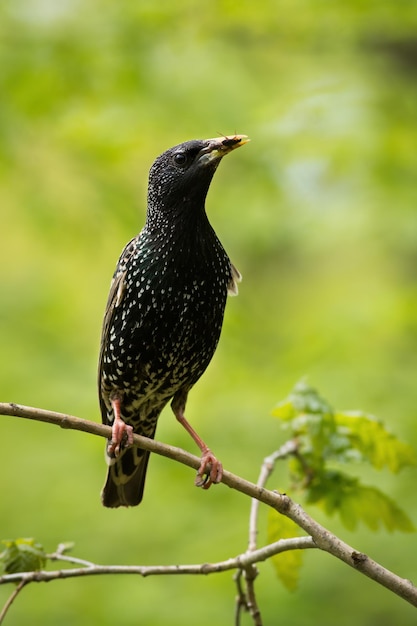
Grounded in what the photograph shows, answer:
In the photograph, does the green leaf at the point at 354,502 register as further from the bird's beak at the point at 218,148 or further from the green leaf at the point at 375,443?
the bird's beak at the point at 218,148

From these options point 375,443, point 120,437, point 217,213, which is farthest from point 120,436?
point 217,213

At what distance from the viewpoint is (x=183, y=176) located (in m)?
3.63

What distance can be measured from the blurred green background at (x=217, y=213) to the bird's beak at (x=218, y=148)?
8.56 ft

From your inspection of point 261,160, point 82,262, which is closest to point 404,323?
point 261,160

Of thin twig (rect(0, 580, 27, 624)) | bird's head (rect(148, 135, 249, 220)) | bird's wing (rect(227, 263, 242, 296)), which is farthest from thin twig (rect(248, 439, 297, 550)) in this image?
bird's head (rect(148, 135, 249, 220))

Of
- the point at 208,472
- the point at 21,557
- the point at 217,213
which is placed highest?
the point at 217,213

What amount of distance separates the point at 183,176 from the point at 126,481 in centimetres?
158

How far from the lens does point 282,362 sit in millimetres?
6672

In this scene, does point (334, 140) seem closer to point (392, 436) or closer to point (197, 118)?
point (197, 118)

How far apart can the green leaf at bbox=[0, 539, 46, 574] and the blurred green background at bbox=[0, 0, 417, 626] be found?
249 centimetres

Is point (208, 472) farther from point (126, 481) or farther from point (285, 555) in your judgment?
point (126, 481)

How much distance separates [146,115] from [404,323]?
7.73 ft

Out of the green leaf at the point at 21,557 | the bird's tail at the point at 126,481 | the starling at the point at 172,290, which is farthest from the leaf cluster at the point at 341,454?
the green leaf at the point at 21,557

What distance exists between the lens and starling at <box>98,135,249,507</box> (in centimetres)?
357
